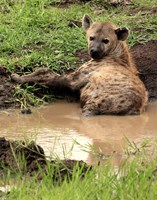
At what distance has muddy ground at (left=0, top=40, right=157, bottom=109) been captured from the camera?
7.99m

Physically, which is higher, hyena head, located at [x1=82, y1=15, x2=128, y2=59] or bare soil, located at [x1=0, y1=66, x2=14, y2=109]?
hyena head, located at [x1=82, y1=15, x2=128, y2=59]

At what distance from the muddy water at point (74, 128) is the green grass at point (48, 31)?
757 millimetres

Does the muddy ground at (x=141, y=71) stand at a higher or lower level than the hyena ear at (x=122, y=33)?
lower

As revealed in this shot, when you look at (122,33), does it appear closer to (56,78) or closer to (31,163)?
(56,78)

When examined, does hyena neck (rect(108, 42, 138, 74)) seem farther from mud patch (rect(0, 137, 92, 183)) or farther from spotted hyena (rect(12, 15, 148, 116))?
mud patch (rect(0, 137, 92, 183))

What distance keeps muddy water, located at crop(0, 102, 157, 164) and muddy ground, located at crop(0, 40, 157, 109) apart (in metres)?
0.31

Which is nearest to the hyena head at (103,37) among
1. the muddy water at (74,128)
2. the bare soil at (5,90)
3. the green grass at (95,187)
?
the muddy water at (74,128)

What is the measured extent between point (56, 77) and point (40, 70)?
0.19 metres

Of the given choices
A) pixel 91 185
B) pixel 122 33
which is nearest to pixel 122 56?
pixel 122 33

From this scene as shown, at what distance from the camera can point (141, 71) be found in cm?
895

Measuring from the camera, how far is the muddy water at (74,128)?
20.9 feet

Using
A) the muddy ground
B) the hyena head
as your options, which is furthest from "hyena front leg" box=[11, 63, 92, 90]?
→ the hyena head

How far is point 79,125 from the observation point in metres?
7.38

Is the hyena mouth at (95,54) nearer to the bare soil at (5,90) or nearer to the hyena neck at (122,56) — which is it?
the hyena neck at (122,56)
